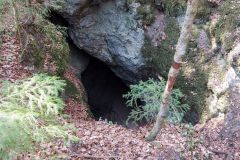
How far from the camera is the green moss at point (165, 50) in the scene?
11.6m

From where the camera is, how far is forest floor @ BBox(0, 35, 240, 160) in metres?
6.87

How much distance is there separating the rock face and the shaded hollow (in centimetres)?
157

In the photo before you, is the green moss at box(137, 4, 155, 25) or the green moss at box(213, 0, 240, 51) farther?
the green moss at box(137, 4, 155, 25)

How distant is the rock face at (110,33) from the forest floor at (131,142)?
3819 millimetres

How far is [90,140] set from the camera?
7.25 meters

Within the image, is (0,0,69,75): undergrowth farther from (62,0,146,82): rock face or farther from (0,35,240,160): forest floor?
(62,0,146,82): rock face

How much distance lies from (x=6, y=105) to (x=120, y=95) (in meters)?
11.2

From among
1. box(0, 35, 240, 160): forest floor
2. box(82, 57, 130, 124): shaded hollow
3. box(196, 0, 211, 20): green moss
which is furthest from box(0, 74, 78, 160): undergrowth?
box(82, 57, 130, 124): shaded hollow

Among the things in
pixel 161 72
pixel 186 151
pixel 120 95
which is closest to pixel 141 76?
pixel 161 72

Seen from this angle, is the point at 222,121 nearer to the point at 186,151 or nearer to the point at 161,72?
the point at 186,151

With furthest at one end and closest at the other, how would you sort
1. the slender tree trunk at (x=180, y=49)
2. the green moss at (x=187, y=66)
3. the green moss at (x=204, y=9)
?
the green moss at (x=204, y=9)
the green moss at (x=187, y=66)
the slender tree trunk at (x=180, y=49)

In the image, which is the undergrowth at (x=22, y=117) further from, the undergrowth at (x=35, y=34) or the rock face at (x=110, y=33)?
the rock face at (x=110, y=33)

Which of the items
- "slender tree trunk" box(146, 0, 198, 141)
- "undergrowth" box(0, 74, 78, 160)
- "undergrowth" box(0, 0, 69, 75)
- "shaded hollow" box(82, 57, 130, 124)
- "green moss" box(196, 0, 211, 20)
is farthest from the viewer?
"shaded hollow" box(82, 57, 130, 124)

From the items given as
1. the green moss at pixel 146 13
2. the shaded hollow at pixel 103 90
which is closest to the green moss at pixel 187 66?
the green moss at pixel 146 13
